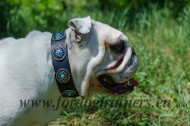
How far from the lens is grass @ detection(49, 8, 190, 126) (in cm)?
295

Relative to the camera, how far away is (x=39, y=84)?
2059 millimetres

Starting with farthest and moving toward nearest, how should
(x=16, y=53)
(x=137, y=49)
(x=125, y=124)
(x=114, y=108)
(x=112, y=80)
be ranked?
(x=137, y=49) < (x=114, y=108) < (x=125, y=124) < (x=112, y=80) < (x=16, y=53)

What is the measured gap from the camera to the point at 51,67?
82.9 inches

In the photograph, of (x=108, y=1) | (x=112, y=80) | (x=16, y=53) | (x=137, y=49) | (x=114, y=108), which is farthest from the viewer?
(x=108, y=1)

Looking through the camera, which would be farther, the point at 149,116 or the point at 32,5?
the point at 32,5

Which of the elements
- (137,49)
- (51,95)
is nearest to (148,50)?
(137,49)

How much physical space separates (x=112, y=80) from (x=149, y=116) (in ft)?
3.22

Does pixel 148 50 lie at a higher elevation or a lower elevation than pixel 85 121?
higher

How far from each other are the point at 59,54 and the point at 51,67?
0.11 metres

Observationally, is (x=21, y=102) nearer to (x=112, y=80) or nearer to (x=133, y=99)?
(x=112, y=80)

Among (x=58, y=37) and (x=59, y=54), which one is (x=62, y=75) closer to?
(x=59, y=54)

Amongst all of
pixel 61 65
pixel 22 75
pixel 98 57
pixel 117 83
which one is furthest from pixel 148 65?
pixel 22 75

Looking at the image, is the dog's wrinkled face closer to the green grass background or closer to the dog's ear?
the dog's ear

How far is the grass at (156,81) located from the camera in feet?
9.66
